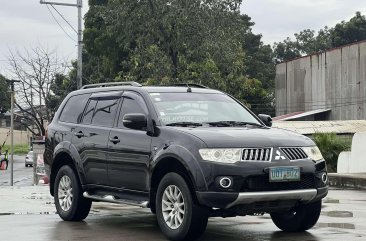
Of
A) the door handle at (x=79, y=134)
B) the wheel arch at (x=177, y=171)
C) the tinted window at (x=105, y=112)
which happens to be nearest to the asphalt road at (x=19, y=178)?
the door handle at (x=79, y=134)

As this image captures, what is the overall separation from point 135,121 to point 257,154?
62.7 inches

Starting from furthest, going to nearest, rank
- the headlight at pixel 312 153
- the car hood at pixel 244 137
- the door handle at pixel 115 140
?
the door handle at pixel 115 140 < the headlight at pixel 312 153 < the car hood at pixel 244 137

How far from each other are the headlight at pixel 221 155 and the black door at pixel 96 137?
2.03 metres

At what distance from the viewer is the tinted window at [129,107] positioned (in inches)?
349

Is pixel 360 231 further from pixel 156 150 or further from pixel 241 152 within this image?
pixel 156 150

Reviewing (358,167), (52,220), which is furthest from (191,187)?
(358,167)

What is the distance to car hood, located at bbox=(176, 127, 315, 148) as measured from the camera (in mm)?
7496

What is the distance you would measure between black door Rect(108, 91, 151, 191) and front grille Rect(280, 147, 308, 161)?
1615 mm

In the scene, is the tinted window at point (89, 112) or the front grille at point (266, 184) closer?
the front grille at point (266, 184)

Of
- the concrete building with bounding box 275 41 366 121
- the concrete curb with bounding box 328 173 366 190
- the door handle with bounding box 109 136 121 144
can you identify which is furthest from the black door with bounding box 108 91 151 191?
the concrete building with bounding box 275 41 366 121

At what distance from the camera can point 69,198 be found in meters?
9.89

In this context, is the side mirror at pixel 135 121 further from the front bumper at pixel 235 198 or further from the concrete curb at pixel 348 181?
the concrete curb at pixel 348 181

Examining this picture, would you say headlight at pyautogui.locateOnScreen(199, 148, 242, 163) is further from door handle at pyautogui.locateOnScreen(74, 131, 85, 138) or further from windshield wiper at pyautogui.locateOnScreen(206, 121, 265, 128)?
door handle at pyautogui.locateOnScreen(74, 131, 85, 138)

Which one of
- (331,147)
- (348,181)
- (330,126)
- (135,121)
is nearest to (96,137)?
(135,121)
